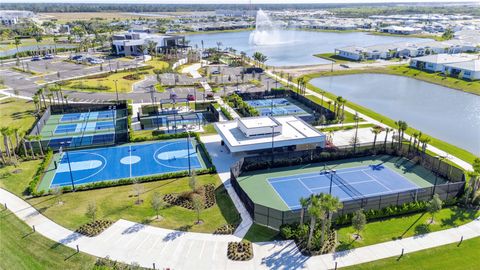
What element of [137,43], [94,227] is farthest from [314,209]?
[137,43]

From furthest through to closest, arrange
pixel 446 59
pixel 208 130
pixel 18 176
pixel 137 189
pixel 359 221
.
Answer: pixel 446 59 < pixel 208 130 < pixel 18 176 < pixel 137 189 < pixel 359 221

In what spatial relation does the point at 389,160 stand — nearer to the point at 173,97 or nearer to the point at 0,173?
the point at 173,97

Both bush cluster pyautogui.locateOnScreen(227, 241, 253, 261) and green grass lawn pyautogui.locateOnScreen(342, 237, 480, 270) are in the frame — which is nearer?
green grass lawn pyautogui.locateOnScreen(342, 237, 480, 270)

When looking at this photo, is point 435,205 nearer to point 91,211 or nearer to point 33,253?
point 91,211

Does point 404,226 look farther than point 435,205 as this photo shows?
Yes

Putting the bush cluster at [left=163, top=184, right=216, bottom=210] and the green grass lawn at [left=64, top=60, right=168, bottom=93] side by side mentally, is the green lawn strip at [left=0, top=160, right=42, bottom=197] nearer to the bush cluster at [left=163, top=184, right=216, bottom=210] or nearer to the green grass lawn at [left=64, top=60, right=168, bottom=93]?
the bush cluster at [left=163, top=184, right=216, bottom=210]

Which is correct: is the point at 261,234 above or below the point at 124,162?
below

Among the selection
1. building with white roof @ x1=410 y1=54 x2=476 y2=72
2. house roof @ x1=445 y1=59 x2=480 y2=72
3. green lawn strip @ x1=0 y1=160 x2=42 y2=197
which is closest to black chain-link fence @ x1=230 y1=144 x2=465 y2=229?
green lawn strip @ x1=0 y1=160 x2=42 y2=197
